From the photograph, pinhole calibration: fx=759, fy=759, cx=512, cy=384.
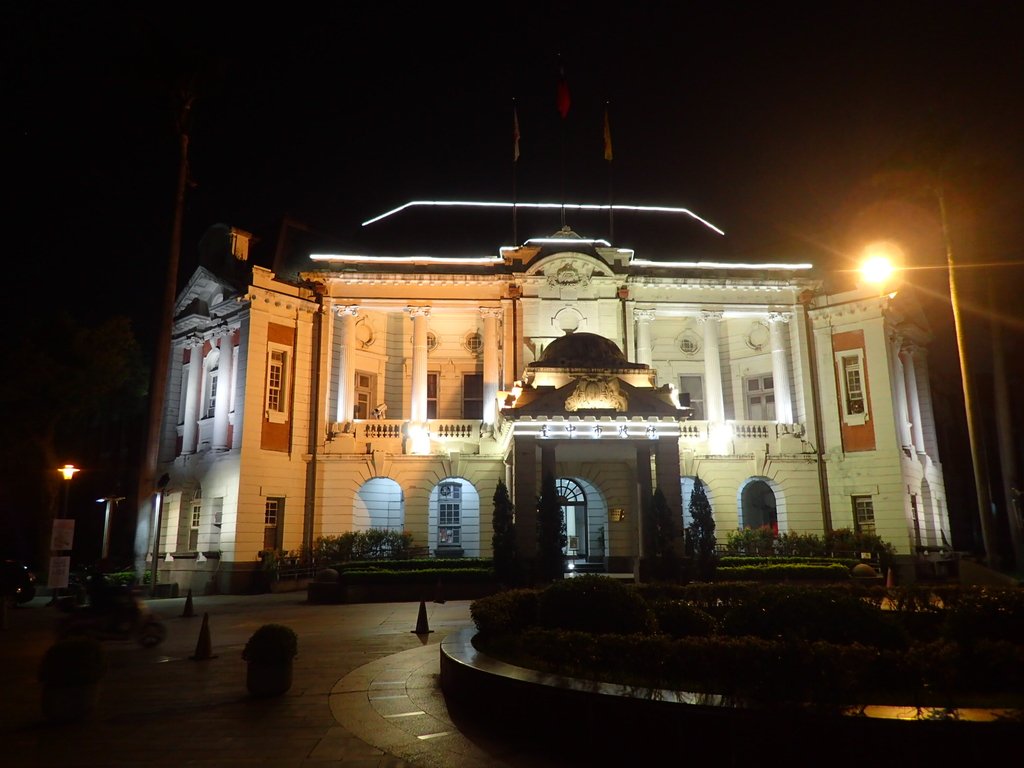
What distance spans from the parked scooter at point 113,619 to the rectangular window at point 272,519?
15.2 metres

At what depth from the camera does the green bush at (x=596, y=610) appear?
9.34m

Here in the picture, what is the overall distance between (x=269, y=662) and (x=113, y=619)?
20.0 ft

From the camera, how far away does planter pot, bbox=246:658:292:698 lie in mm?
9305

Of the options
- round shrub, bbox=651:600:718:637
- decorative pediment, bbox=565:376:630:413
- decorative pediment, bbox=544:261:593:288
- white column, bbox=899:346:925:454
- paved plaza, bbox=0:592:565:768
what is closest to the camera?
paved plaza, bbox=0:592:565:768

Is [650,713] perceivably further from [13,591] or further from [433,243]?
[433,243]

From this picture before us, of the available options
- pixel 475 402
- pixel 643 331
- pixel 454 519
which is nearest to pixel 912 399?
pixel 643 331

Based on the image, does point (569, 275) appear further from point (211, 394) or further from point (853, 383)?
point (211, 394)

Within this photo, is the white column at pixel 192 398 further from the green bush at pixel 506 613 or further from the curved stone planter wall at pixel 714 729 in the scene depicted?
the curved stone planter wall at pixel 714 729

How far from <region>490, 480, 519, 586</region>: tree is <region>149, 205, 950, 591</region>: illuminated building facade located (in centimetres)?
585

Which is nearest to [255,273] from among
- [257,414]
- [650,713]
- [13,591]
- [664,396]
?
[257,414]

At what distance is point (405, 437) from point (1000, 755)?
26942 millimetres

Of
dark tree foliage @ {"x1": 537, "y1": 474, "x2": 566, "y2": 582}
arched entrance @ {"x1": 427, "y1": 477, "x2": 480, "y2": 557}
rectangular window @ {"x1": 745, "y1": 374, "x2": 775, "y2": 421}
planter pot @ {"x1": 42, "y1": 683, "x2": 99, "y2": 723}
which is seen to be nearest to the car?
arched entrance @ {"x1": 427, "y1": 477, "x2": 480, "y2": 557}

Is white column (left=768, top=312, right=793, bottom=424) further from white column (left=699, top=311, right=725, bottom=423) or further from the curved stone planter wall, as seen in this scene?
the curved stone planter wall

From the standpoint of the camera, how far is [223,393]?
1203 inches
